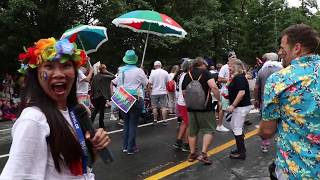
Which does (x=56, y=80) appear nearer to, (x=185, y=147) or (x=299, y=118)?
Result: (x=299, y=118)

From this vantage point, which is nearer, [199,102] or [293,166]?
[293,166]

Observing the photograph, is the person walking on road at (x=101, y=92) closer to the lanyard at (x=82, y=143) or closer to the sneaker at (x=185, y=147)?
the sneaker at (x=185, y=147)

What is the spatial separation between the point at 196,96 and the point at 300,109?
13.9ft

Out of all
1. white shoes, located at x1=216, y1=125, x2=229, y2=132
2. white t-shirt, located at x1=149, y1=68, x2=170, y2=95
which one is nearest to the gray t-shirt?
Answer: white shoes, located at x1=216, y1=125, x2=229, y2=132

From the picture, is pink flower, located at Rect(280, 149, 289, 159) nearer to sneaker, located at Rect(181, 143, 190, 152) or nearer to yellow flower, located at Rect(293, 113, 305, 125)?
yellow flower, located at Rect(293, 113, 305, 125)

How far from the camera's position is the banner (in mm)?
8000

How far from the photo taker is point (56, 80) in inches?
91.3

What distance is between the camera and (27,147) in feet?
6.71

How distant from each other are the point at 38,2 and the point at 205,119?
12522mm

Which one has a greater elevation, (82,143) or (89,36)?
(89,36)

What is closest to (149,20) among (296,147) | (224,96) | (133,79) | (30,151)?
(133,79)

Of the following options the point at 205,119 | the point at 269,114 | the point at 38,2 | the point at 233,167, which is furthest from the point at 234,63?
the point at 38,2

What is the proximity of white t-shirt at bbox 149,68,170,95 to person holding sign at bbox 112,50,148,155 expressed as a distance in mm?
Answer: 3224

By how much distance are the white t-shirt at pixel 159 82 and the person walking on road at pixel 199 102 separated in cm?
428
